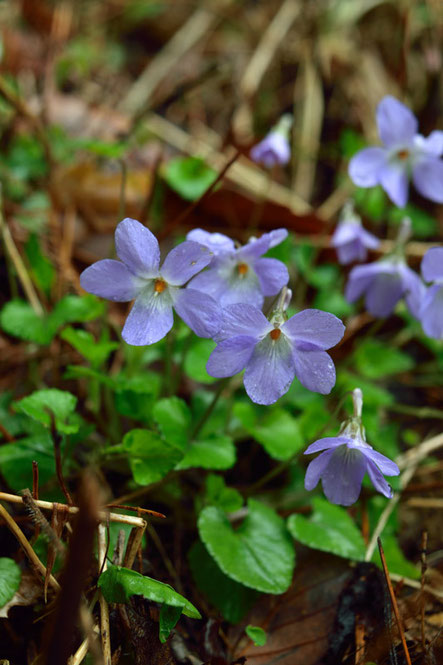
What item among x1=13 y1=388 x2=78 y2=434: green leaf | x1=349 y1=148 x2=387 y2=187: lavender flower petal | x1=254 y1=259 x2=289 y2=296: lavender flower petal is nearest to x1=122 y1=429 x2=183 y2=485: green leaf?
x1=13 y1=388 x2=78 y2=434: green leaf

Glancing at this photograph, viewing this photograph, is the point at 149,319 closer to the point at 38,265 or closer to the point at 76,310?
the point at 76,310

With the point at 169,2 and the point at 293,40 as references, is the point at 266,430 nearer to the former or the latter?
the point at 293,40

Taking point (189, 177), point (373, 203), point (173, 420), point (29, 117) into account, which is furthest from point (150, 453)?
point (373, 203)

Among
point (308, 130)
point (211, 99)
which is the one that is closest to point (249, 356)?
point (308, 130)

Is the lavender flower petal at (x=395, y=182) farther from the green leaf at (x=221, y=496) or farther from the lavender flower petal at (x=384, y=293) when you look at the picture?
the green leaf at (x=221, y=496)

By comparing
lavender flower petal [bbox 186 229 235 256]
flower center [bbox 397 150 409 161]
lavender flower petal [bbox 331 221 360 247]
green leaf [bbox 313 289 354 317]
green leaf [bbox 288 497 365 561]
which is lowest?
green leaf [bbox 313 289 354 317]

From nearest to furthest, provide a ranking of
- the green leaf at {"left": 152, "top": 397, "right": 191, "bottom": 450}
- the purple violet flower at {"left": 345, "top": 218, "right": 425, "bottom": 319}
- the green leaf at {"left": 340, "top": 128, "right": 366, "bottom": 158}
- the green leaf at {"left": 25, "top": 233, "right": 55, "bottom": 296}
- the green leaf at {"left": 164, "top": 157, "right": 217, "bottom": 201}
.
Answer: the green leaf at {"left": 152, "top": 397, "right": 191, "bottom": 450} < the purple violet flower at {"left": 345, "top": 218, "right": 425, "bottom": 319} < the green leaf at {"left": 25, "top": 233, "right": 55, "bottom": 296} < the green leaf at {"left": 164, "top": 157, "right": 217, "bottom": 201} < the green leaf at {"left": 340, "top": 128, "right": 366, "bottom": 158}

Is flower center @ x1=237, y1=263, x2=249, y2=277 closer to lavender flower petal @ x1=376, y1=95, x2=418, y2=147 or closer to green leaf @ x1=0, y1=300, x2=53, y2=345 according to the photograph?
green leaf @ x1=0, y1=300, x2=53, y2=345
